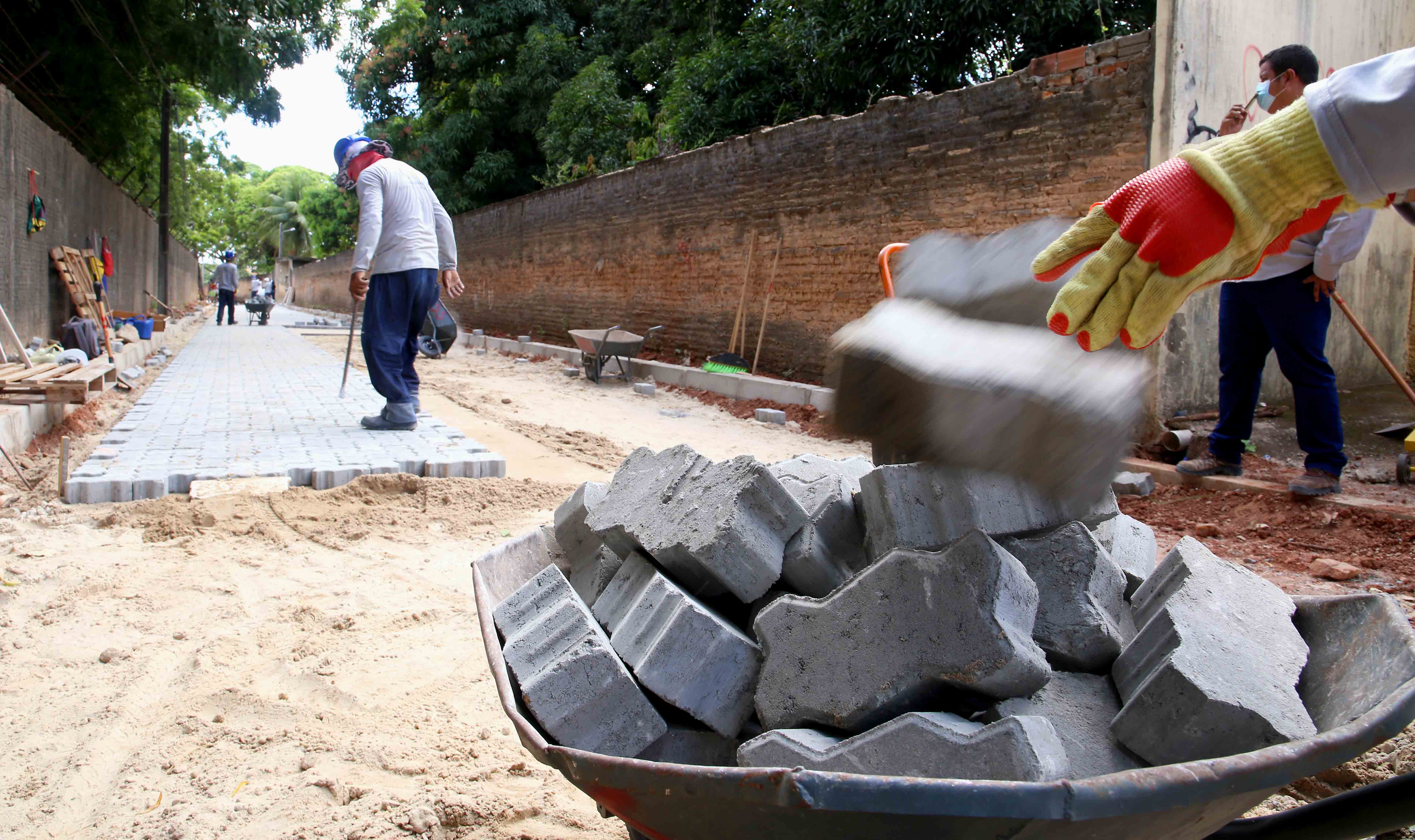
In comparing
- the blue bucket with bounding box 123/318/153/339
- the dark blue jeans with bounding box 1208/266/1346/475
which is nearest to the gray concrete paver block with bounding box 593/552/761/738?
the dark blue jeans with bounding box 1208/266/1346/475

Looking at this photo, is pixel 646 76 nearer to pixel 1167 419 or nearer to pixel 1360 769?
pixel 1167 419

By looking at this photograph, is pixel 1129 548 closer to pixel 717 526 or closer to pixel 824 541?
pixel 824 541

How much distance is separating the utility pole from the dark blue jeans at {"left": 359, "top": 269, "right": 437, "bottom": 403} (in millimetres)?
16090

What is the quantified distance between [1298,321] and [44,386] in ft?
24.8

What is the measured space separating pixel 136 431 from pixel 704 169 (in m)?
7.62

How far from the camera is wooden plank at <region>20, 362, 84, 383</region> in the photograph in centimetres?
618

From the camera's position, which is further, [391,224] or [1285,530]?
[391,224]

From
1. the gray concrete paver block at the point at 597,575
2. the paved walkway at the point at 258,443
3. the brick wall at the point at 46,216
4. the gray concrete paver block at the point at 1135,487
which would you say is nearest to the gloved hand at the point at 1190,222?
the gray concrete paver block at the point at 597,575

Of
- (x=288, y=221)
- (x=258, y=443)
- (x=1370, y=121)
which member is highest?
(x=288, y=221)

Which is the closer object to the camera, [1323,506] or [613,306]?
[1323,506]

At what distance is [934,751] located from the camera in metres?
1.23

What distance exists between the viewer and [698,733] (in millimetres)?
1584

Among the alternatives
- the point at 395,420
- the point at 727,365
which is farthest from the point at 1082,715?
the point at 727,365

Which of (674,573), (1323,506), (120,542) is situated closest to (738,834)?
(674,573)
